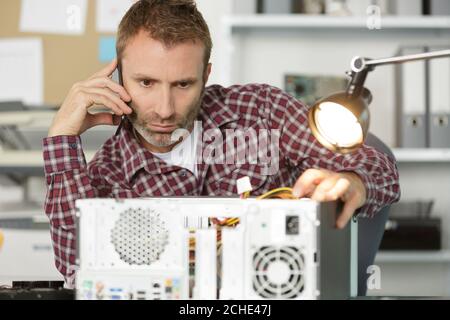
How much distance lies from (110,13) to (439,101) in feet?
4.02

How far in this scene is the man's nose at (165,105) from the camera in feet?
4.56

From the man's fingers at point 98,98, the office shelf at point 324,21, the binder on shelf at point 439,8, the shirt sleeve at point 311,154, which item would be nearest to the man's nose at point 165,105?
the man's fingers at point 98,98

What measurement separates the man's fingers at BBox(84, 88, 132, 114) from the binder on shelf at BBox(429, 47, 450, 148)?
151 cm

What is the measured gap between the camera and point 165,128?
1.43 meters

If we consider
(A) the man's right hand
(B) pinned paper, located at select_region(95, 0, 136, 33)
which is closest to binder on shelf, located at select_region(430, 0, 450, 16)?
(B) pinned paper, located at select_region(95, 0, 136, 33)

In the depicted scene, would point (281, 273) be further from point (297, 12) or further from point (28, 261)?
point (297, 12)

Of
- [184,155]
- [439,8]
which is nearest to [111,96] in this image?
[184,155]

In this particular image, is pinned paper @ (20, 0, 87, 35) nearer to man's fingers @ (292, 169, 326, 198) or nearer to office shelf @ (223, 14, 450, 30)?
office shelf @ (223, 14, 450, 30)

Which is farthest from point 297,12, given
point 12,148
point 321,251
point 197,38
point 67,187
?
point 321,251

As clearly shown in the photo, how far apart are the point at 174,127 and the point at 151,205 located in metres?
0.62

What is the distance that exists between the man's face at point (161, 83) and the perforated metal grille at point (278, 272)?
0.62 meters

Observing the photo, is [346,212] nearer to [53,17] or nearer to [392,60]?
[392,60]

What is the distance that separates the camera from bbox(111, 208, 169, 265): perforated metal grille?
0.83m

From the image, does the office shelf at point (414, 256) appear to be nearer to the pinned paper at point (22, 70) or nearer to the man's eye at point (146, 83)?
the pinned paper at point (22, 70)
